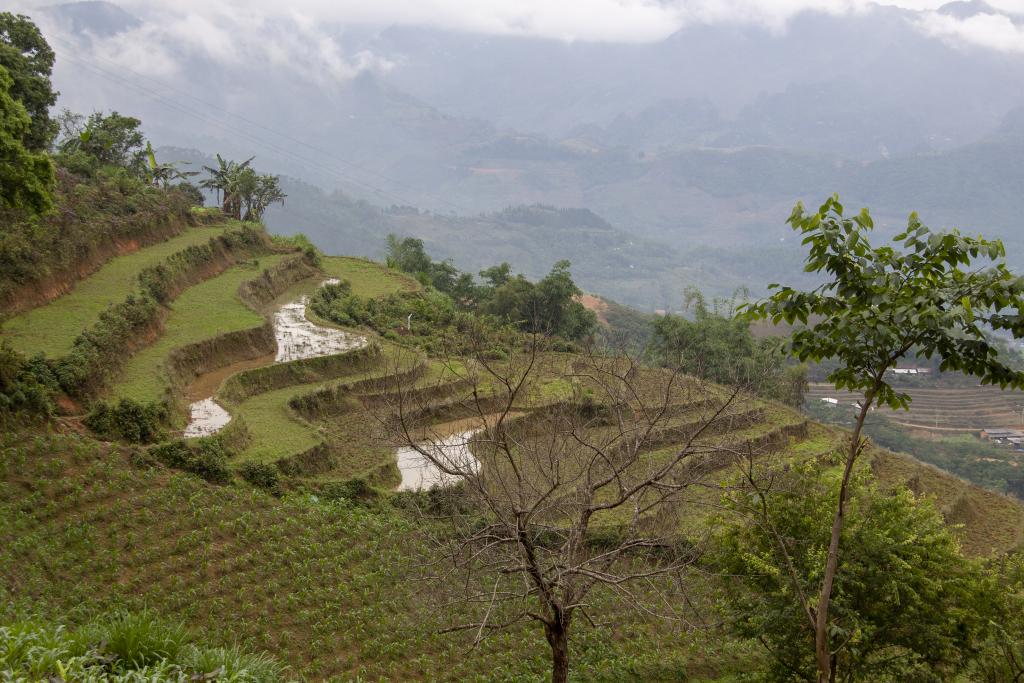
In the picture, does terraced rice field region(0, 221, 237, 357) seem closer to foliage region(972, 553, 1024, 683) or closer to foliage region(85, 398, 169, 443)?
foliage region(85, 398, 169, 443)

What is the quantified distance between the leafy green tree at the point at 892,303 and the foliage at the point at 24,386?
1377cm

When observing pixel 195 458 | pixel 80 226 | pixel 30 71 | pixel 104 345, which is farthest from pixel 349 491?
pixel 30 71

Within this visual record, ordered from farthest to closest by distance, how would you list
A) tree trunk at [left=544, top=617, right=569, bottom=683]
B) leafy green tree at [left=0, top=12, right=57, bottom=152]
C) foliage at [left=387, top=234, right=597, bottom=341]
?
foliage at [left=387, top=234, right=597, bottom=341], leafy green tree at [left=0, top=12, right=57, bottom=152], tree trunk at [left=544, top=617, right=569, bottom=683]

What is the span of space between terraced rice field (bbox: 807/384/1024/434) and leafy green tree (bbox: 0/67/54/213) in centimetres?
5224

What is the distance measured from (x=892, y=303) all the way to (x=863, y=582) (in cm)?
591

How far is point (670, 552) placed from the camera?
12453 mm

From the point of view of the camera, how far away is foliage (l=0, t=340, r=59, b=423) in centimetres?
1465

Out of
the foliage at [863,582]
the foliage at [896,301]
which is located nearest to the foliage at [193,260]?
the foliage at [863,582]

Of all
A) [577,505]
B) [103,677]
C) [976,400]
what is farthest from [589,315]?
[976,400]

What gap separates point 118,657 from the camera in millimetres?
7090

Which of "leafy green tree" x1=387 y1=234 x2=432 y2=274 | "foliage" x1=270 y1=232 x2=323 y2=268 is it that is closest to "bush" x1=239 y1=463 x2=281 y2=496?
"foliage" x1=270 y1=232 x2=323 y2=268

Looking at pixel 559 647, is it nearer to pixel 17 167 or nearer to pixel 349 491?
pixel 349 491

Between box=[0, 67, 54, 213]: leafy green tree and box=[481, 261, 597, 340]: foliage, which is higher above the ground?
box=[0, 67, 54, 213]: leafy green tree

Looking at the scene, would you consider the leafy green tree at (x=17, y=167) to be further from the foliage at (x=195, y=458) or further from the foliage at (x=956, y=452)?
the foliage at (x=956, y=452)
